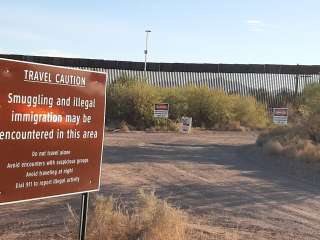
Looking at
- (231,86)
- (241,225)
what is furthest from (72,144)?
(231,86)

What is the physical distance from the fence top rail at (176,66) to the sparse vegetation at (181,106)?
294 inches

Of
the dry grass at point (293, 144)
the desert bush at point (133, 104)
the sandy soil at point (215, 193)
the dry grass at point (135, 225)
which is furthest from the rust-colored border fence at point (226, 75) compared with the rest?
the dry grass at point (135, 225)

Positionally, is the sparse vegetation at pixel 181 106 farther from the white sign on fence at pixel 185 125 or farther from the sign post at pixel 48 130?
the sign post at pixel 48 130

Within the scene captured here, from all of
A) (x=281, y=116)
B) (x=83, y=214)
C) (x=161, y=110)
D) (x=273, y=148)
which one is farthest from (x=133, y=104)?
(x=83, y=214)

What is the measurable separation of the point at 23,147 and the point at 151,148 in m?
22.8

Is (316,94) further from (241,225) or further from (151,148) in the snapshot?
(241,225)

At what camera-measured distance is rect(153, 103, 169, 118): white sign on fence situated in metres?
48.2

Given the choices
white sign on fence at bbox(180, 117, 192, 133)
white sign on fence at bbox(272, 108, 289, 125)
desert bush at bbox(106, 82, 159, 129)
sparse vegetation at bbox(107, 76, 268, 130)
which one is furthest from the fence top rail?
white sign on fence at bbox(272, 108, 289, 125)

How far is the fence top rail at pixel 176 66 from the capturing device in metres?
65.4

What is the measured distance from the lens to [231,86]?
2736 inches

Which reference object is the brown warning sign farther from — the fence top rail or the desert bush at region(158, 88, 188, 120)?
the fence top rail

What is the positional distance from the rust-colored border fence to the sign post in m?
53.6

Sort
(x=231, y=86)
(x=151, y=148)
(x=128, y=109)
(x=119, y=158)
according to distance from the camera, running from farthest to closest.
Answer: (x=231, y=86) < (x=128, y=109) < (x=151, y=148) < (x=119, y=158)

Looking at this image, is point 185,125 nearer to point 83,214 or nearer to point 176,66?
point 176,66
